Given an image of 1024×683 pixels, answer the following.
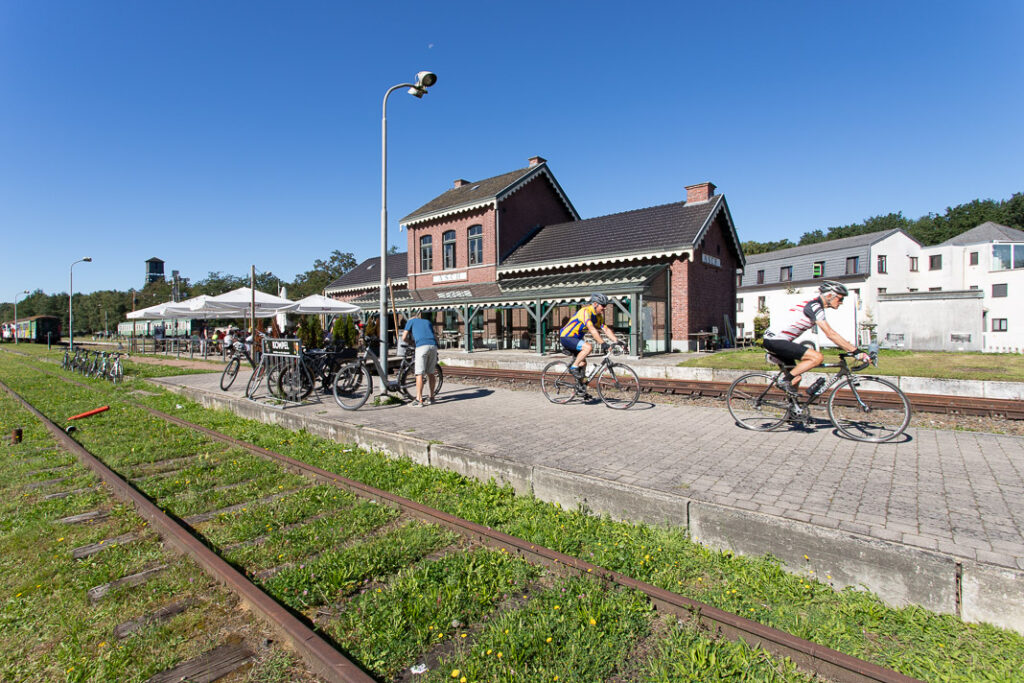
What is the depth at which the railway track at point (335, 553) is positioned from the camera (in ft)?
8.36

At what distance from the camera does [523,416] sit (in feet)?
26.2

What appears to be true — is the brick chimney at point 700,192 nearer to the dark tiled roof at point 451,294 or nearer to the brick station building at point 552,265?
the brick station building at point 552,265

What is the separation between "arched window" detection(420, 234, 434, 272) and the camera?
30.5 m

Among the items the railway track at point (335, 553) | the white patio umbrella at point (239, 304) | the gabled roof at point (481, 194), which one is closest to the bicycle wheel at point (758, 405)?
the railway track at point (335, 553)

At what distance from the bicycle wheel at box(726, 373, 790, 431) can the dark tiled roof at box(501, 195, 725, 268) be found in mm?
14524

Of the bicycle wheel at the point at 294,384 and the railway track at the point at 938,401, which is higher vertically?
the bicycle wheel at the point at 294,384

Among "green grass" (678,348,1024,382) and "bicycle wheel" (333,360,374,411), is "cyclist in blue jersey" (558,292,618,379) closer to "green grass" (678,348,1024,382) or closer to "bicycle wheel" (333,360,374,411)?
"bicycle wheel" (333,360,374,411)

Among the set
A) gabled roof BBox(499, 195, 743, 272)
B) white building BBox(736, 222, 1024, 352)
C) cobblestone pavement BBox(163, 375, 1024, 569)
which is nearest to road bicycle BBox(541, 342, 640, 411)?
cobblestone pavement BBox(163, 375, 1024, 569)

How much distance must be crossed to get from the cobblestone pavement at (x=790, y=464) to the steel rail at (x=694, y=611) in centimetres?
112

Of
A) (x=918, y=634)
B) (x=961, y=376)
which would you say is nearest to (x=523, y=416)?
(x=918, y=634)

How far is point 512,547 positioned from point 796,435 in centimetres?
451

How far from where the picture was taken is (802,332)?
6.10 meters

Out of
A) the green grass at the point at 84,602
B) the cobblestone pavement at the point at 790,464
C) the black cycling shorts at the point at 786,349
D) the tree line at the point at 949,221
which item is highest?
the tree line at the point at 949,221

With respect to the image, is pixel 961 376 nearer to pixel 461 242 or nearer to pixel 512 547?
pixel 512 547
